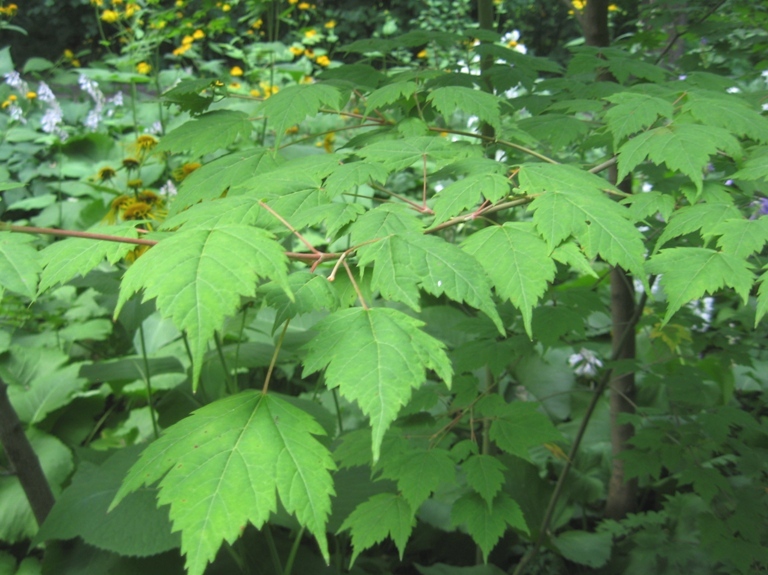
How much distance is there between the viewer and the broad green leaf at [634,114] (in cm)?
106

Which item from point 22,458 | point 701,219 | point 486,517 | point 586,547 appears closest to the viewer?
point 701,219

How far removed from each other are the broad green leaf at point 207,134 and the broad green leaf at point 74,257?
0.39 metres

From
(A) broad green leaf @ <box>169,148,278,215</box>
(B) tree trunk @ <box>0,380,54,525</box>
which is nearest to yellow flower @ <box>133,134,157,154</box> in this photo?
(B) tree trunk @ <box>0,380,54,525</box>

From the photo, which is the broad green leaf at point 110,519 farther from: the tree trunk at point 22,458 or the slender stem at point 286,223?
the slender stem at point 286,223

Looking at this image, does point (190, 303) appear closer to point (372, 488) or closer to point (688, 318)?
point (372, 488)

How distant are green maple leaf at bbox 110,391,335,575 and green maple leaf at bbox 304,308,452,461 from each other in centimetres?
8

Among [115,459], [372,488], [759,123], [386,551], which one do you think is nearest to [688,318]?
[759,123]

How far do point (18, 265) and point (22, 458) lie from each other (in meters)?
1.01

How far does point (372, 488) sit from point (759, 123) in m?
1.16

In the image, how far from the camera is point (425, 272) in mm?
789

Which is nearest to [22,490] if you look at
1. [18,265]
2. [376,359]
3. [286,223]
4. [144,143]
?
[144,143]

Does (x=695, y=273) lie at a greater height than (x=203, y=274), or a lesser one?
lesser

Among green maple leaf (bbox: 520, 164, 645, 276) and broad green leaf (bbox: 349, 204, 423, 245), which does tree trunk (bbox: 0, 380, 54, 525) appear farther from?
green maple leaf (bbox: 520, 164, 645, 276)

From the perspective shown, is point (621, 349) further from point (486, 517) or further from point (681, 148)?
point (681, 148)
